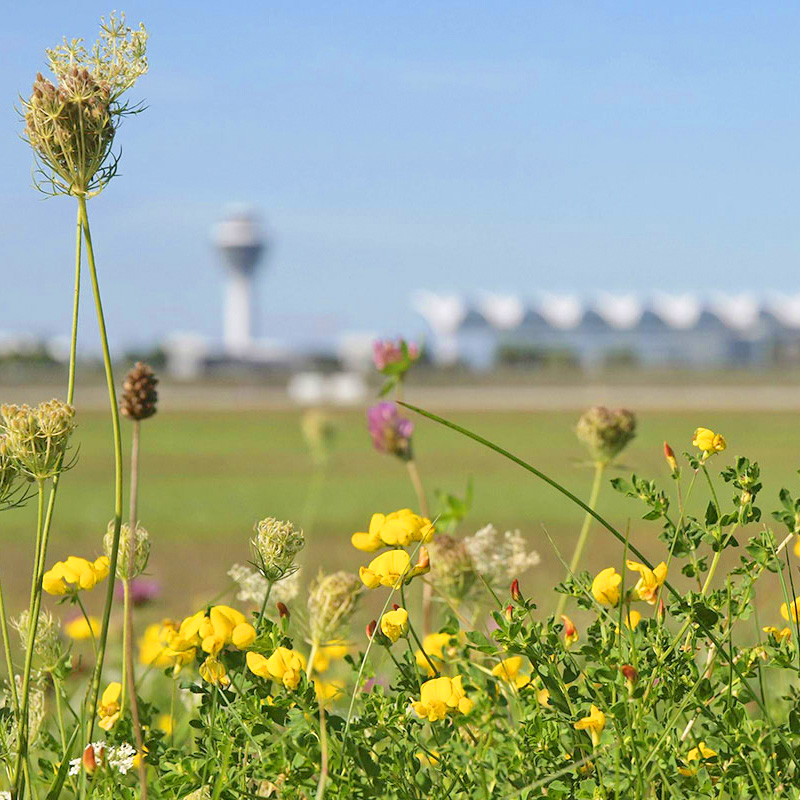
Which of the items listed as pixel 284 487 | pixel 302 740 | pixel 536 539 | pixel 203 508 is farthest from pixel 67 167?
pixel 284 487

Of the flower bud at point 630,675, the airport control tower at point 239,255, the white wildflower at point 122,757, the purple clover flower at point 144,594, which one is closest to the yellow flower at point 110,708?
the white wildflower at point 122,757

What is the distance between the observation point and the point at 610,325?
85438mm

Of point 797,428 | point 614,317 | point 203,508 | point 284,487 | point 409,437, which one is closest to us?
point 409,437

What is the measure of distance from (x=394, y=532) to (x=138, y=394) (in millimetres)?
301

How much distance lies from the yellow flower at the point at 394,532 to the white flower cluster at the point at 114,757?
29 centimetres

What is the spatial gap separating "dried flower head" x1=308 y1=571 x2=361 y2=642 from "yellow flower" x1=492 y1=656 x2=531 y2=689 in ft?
0.55

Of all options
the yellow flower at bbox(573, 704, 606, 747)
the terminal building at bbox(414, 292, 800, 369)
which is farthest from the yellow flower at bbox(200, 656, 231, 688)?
the terminal building at bbox(414, 292, 800, 369)

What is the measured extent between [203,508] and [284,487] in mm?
2037

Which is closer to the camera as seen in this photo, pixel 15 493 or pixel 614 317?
pixel 15 493

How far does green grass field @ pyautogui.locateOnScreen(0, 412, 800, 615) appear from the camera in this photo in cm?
750

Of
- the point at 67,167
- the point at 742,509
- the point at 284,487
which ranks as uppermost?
the point at 67,167

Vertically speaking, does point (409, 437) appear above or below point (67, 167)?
below

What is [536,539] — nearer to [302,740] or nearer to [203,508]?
[203,508]

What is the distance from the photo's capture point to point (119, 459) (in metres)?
0.99
